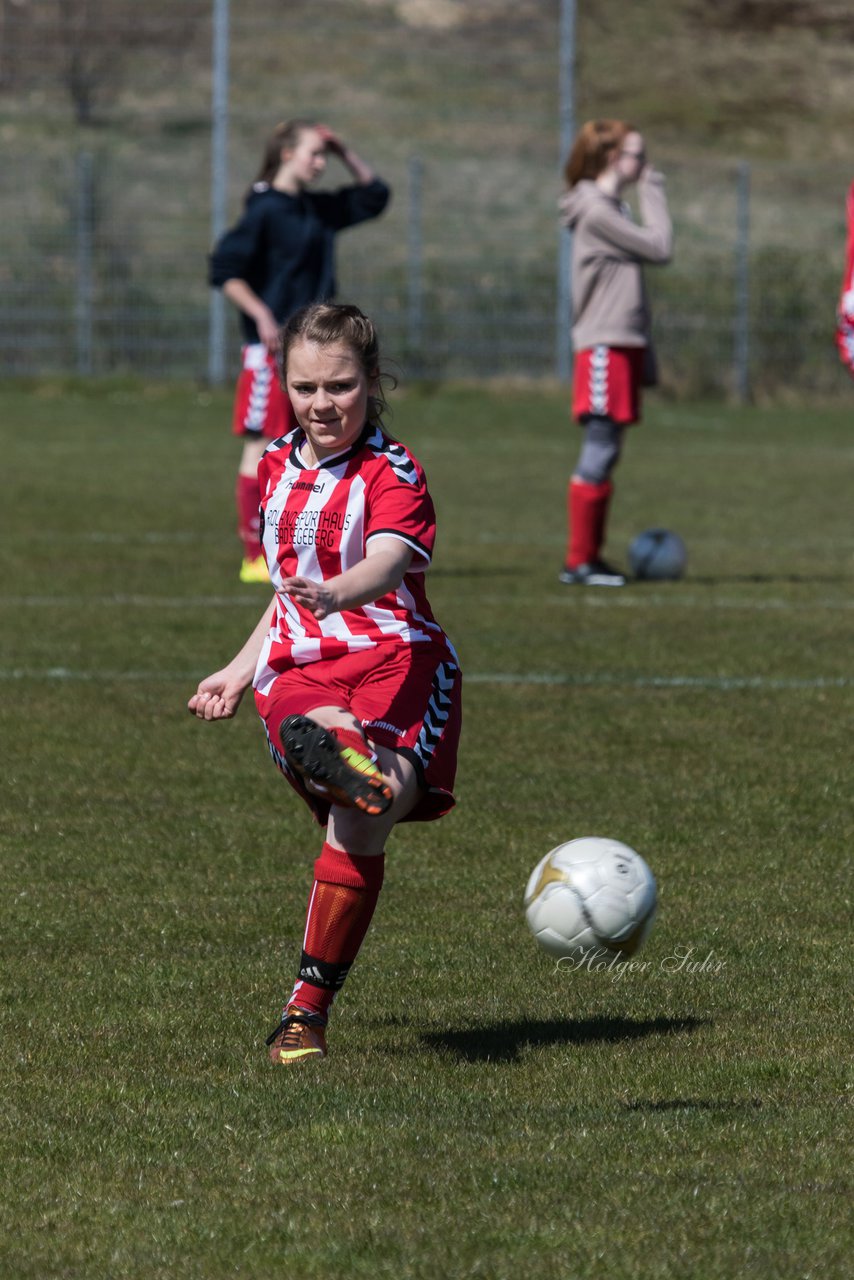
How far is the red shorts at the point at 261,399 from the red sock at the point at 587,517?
57.3 inches

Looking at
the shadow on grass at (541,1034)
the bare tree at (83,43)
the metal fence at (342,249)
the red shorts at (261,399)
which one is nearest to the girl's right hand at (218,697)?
the shadow on grass at (541,1034)

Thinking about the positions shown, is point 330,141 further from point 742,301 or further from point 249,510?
point 742,301

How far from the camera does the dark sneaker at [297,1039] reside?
4156mm

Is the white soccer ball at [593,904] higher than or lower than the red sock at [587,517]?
higher

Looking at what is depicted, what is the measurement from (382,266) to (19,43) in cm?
838

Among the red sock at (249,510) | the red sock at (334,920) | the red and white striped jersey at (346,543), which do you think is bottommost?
the red sock at (249,510)

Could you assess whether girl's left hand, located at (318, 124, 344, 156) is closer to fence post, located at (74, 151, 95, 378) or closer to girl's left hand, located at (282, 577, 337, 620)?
girl's left hand, located at (282, 577, 337, 620)

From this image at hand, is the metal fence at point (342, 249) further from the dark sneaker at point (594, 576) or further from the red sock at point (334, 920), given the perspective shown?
the red sock at point (334, 920)

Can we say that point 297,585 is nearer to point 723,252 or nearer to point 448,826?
point 448,826

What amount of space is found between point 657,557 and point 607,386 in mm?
938

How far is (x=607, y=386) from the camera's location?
11070 mm

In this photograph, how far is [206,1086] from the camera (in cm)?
400

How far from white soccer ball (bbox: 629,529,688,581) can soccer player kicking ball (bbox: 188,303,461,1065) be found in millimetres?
7029
